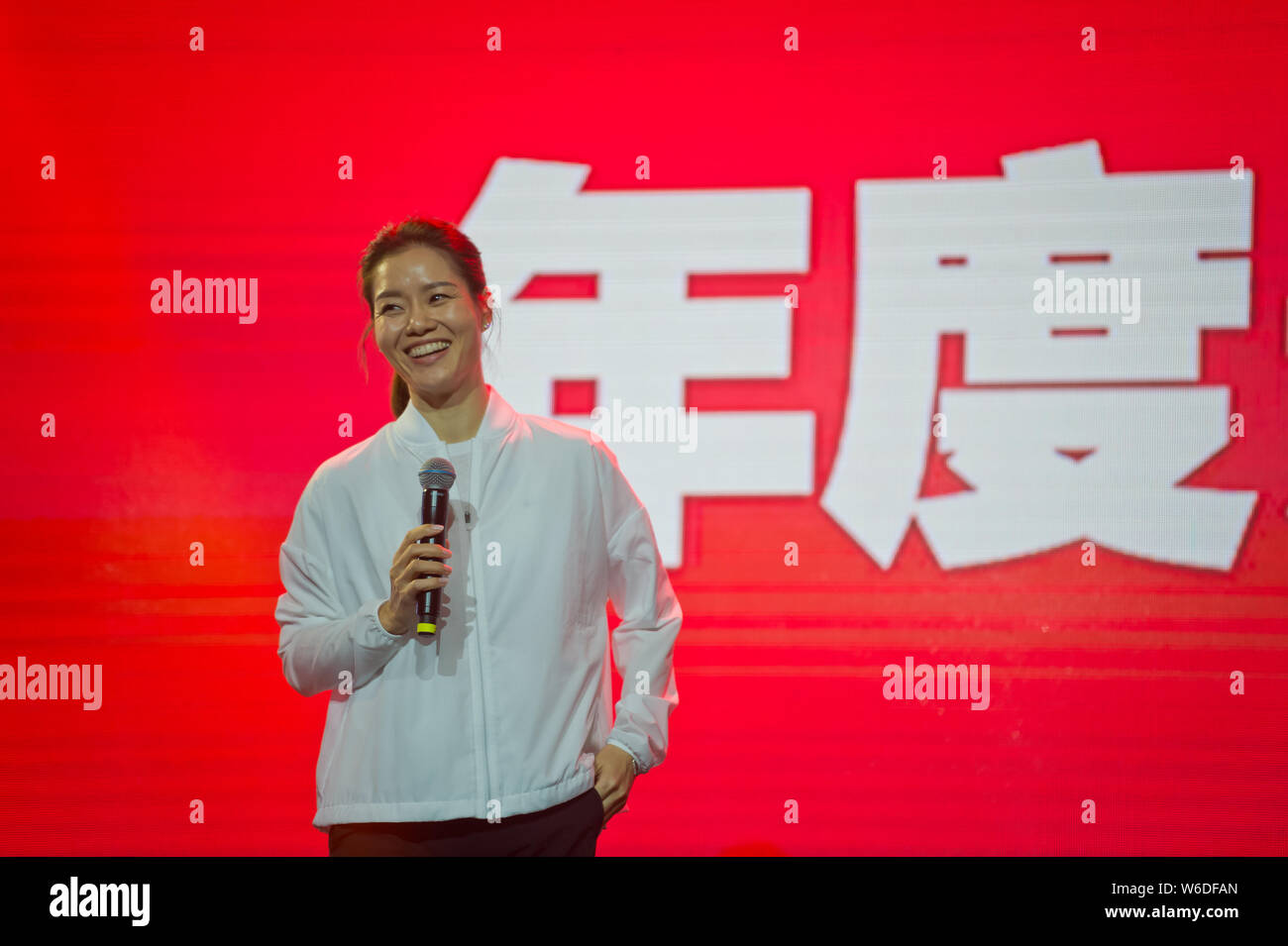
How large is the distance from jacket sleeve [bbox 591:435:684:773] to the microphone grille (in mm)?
243

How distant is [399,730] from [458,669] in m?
0.11

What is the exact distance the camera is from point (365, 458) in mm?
1586

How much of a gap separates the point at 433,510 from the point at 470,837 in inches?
17.4

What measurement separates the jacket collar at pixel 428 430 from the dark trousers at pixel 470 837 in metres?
0.52

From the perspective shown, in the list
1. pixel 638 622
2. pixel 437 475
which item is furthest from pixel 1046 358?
pixel 437 475

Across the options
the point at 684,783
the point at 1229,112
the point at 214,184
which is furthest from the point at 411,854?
the point at 1229,112

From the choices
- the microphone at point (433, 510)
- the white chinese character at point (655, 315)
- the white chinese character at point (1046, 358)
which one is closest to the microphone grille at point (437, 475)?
the microphone at point (433, 510)

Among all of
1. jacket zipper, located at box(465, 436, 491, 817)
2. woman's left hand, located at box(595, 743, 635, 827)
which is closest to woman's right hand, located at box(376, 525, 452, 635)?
jacket zipper, located at box(465, 436, 491, 817)

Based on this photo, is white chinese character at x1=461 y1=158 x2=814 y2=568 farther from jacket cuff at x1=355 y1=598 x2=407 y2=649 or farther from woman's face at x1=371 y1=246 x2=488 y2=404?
jacket cuff at x1=355 y1=598 x2=407 y2=649

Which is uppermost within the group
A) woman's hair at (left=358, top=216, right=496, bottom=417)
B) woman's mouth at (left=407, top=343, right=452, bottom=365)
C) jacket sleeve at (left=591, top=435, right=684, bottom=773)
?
woman's hair at (left=358, top=216, right=496, bottom=417)

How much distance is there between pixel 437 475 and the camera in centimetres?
147

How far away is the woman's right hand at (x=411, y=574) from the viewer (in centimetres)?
139

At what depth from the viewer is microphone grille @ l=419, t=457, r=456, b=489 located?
1466 mm

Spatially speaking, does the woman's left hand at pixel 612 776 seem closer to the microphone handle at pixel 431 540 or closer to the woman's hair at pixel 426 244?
the microphone handle at pixel 431 540
